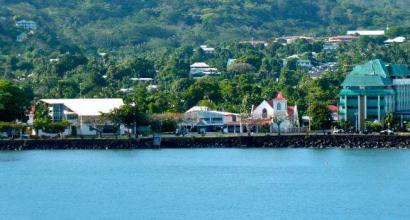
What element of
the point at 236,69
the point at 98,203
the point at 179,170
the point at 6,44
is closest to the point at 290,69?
the point at 236,69

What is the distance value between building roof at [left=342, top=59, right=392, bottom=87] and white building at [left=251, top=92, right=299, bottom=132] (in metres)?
Result: 3.02

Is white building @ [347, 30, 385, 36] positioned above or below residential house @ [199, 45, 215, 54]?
above

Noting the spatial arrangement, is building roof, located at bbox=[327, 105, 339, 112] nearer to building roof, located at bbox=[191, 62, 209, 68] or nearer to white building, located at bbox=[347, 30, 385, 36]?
building roof, located at bbox=[191, 62, 209, 68]

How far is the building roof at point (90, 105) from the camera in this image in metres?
82.2

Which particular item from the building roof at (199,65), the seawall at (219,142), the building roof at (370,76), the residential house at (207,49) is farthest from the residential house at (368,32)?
the seawall at (219,142)

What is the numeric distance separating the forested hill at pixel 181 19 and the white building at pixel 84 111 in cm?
5127

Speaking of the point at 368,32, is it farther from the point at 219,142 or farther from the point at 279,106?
the point at 219,142

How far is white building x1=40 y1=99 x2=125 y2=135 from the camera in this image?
8125 centimetres

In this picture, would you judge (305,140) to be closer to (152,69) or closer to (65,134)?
(65,134)

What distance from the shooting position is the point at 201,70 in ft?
397

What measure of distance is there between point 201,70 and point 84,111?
127ft

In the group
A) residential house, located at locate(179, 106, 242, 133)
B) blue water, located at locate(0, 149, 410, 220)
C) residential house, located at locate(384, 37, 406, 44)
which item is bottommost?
blue water, located at locate(0, 149, 410, 220)

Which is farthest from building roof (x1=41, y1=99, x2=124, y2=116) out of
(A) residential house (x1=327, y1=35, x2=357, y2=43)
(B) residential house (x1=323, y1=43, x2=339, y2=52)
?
(A) residential house (x1=327, y1=35, x2=357, y2=43)

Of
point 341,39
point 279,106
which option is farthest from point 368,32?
point 279,106
